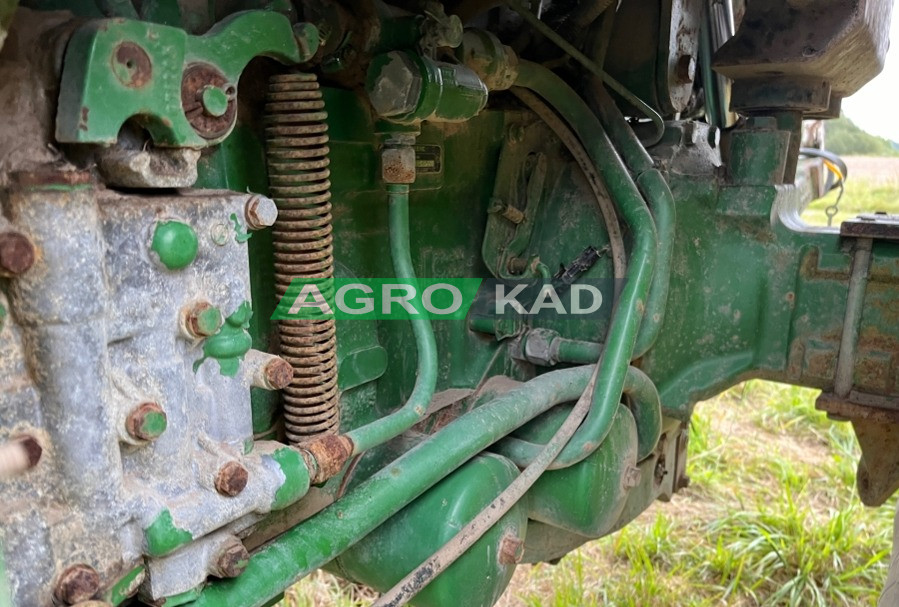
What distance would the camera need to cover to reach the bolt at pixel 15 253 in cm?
52

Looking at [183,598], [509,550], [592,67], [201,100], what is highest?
[592,67]

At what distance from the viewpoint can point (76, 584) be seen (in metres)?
0.59

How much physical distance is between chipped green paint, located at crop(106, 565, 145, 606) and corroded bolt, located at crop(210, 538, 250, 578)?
7 cm

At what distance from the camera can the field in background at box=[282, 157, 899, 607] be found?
78.8 inches

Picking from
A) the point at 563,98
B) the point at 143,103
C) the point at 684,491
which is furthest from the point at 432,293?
the point at 684,491

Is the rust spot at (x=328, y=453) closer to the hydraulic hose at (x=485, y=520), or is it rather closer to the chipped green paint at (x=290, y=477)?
the chipped green paint at (x=290, y=477)

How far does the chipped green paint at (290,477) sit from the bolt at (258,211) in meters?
0.25

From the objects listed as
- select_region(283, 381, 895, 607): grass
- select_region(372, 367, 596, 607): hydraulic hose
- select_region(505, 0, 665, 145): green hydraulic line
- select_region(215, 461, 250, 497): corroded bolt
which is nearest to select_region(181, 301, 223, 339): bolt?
select_region(215, 461, 250, 497): corroded bolt

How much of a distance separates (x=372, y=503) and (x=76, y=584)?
0.35m

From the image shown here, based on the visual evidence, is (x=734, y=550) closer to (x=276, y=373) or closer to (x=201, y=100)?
(x=276, y=373)

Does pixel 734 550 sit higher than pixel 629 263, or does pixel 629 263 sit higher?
pixel 629 263

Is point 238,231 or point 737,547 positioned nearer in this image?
point 238,231

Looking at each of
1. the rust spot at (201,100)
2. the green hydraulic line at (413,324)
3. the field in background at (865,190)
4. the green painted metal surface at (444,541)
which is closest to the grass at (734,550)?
the green painted metal surface at (444,541)

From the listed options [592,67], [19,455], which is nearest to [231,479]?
[19,455]
